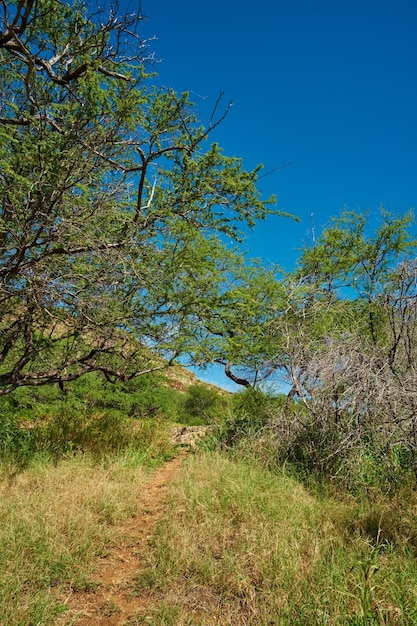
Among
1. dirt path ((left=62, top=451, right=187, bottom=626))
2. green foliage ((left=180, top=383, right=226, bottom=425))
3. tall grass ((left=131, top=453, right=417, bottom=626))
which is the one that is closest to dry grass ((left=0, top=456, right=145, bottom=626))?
dirt path ((left=62, top=451, right=187, bottom=626))

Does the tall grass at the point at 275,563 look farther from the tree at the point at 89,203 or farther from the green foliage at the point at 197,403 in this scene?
the green foliage at the point at 197,403

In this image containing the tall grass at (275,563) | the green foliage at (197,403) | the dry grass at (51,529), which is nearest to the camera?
the tall grass at (275,563)

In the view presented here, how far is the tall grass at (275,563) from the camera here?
3.17 meters

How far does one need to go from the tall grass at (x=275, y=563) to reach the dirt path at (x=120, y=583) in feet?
0.53

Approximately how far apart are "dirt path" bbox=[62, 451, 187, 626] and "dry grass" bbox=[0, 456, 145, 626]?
13cm

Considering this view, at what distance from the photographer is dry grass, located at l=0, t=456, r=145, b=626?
3422 millimetres

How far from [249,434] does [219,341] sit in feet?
6.57

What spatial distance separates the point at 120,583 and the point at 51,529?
932 millimetres

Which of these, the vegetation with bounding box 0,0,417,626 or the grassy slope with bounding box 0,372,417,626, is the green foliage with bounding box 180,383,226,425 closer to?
the vegetation with bounding box 0,0,417,626

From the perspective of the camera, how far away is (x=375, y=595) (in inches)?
131

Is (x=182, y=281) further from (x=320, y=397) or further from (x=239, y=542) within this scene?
(x=239, y=542)

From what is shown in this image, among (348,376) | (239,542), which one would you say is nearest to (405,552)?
(239,542)

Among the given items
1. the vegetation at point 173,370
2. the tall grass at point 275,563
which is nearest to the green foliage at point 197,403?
the vegetation at point 173,370

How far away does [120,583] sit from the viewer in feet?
13.1
